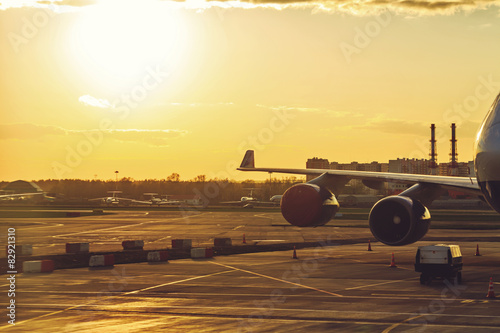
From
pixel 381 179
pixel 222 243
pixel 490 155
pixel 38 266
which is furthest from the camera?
pixel 222 243

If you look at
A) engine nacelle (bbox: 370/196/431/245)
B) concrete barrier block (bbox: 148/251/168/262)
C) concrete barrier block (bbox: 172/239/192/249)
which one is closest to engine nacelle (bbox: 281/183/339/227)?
engine nacelle (bbox: 370/196/431/245)

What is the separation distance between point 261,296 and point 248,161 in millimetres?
14264

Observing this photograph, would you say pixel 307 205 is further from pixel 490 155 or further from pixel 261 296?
pixel 490 155

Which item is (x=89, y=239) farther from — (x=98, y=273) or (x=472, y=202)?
(x=472, y=202)

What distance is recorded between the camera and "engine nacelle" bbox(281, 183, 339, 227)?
2919 cm

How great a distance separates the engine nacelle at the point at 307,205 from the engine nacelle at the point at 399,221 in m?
2.25

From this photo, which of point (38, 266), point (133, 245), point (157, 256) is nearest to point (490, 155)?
point (38, 266)

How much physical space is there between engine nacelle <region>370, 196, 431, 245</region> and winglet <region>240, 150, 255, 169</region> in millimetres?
9500

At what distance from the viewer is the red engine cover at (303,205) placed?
1148 inches

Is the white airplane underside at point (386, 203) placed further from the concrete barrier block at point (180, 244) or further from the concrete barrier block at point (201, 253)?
the concrete barrier block at point (180, 244)

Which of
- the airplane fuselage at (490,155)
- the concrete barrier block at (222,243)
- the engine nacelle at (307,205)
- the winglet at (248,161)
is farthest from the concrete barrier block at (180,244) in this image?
the airplane fuselage at (490,155)

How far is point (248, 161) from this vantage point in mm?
36469

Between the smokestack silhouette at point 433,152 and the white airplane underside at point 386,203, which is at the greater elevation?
the smokestack silhouette at point 433,152

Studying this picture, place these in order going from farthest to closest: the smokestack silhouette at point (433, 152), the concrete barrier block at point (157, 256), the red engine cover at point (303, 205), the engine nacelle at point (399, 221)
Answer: the smokestack silhouette at point (433, 152) < the concrete barrier block at point (157, 256) < the red engine cover at point (303, 205) < the engine nacelle at point (399, 221)
